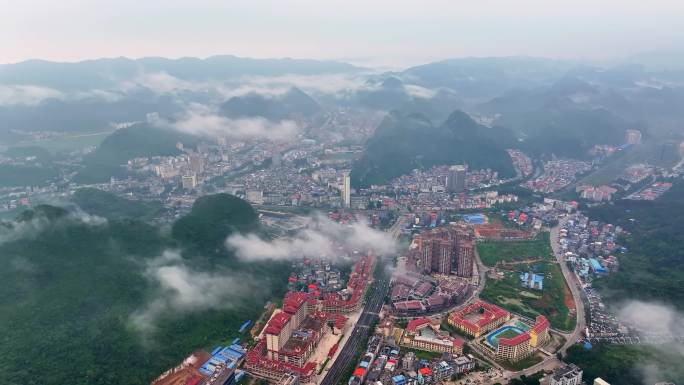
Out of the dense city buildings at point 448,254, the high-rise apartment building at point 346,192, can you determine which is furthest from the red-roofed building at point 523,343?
the high-rise apartment building at point 346,192

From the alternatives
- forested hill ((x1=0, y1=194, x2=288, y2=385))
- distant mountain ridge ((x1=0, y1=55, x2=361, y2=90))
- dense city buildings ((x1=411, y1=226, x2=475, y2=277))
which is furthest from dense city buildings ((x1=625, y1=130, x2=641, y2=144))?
distant mountain ridge ((x1=0, y1=55, x2=361, y2=90))

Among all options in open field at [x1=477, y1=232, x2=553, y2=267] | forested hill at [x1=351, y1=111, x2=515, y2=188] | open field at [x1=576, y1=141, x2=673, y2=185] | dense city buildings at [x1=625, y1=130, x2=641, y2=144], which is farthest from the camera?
dense city buildings at [x1=625, y1=130, x2=641, y2=144]

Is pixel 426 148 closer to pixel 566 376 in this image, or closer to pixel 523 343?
pixel 523 343

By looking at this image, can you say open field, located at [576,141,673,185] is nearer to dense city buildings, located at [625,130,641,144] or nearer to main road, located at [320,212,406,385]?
dense city buildings, located at [625,130,641,144]

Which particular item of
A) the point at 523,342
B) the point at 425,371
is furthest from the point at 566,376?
the point at 425,371

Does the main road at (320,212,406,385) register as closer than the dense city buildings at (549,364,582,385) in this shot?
No

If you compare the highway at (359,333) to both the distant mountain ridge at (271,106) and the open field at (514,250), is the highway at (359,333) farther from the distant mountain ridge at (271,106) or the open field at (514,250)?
the distant mountain ridge at (271,106)
